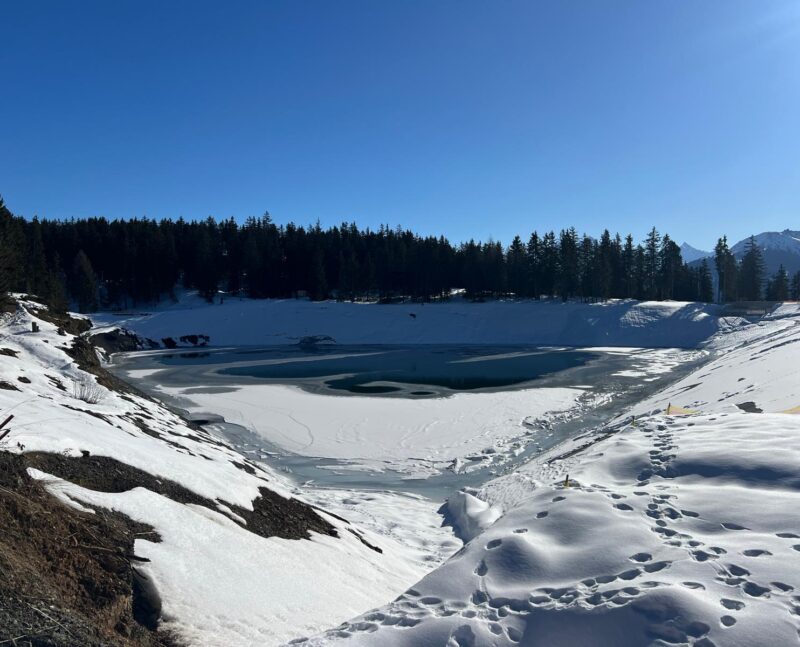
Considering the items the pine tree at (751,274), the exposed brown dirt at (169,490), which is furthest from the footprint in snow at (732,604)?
the pine tree at (751,274)

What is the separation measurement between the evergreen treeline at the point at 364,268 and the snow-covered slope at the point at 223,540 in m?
65.7

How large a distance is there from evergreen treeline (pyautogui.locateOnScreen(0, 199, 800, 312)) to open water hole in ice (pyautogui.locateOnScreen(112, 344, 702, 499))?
966 inches

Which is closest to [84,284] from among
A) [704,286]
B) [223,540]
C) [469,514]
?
[469,514]

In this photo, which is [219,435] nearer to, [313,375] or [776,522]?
[313,375]

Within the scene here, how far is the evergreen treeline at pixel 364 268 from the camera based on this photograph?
76375mm

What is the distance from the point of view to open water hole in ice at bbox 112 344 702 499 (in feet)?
53.5

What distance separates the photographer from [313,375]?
35219mm

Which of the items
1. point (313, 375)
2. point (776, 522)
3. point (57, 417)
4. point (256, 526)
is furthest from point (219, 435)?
point (776, 522)

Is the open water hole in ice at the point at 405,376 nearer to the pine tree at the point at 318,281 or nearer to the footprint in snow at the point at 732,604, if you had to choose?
the footprint in snow at the point at 732,604

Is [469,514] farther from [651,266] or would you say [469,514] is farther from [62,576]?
[651,266]

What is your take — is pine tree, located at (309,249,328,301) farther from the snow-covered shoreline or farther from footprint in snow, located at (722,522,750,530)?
footprint in snow, located at (722,522,750,530)

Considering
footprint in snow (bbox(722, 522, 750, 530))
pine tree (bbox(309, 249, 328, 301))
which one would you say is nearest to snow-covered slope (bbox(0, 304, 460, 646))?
footprint in snow (bbox(722, 522, 750, 530))

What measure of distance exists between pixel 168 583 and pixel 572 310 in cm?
6454

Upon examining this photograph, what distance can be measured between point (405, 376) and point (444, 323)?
96.9 ft
